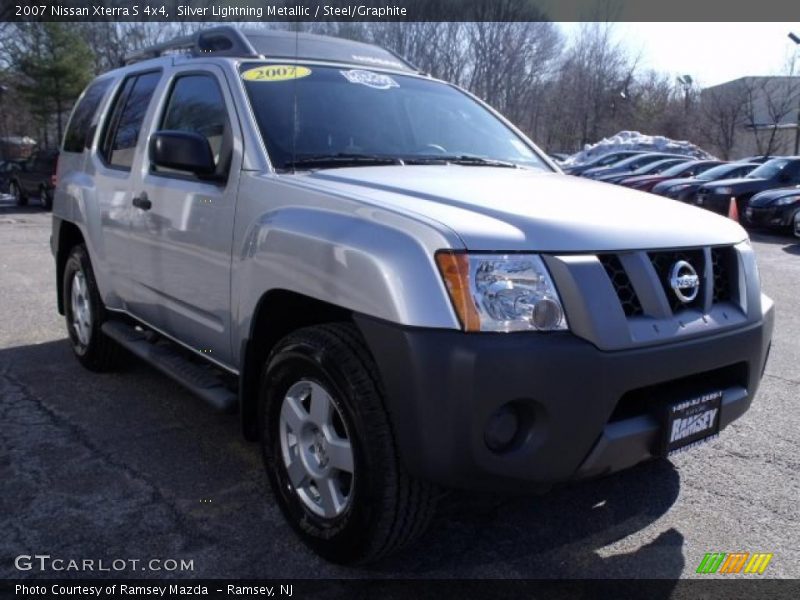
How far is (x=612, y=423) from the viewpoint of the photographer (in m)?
2.39

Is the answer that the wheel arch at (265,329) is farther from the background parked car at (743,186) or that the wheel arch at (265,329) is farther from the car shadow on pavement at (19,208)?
the car shadow on pavement at (19,208)

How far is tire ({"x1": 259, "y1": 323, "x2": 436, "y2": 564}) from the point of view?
2.38 metres

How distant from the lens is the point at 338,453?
257cm

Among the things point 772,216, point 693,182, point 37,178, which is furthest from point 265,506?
point 37,178

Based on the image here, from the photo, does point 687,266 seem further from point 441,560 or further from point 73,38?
point 73,38

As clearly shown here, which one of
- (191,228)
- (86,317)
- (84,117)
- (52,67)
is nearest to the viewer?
(191,228)

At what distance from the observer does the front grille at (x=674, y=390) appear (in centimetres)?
247

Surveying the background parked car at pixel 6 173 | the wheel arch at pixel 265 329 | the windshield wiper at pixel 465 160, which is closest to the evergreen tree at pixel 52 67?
the background parked car at pixel 6 173

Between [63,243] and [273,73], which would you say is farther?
[63,243]

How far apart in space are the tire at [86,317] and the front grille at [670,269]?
3.60 meters

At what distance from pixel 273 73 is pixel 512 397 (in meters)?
2.15

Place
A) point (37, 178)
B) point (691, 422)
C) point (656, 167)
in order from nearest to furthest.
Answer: point (691, 422) < point (37, 178) < point (656, 167)

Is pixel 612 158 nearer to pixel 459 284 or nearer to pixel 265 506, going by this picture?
pixel 265 506

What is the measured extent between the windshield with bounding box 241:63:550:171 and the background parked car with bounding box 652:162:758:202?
1413 cm
